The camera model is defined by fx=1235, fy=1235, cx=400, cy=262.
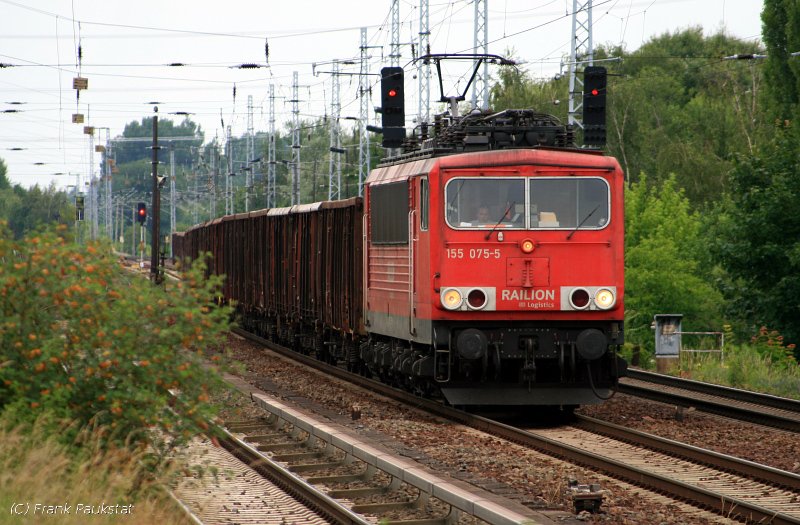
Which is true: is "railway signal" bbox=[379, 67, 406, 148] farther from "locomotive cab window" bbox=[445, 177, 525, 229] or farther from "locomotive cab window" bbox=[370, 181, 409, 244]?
"locomotive cab window" bbox=[445, 177, 525, 229]

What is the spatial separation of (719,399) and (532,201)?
4.82 meters

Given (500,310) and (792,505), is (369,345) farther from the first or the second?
(792,505)

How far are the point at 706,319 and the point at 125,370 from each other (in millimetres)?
26758

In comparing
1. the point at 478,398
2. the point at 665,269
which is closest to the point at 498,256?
the point at 478,398

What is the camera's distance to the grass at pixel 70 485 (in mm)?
7438

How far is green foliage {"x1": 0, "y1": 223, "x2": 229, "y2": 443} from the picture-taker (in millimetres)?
8906

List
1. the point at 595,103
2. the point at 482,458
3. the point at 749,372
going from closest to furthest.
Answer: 1. the point at 482,458
2. the point at 749,372
3. the point at 595,103

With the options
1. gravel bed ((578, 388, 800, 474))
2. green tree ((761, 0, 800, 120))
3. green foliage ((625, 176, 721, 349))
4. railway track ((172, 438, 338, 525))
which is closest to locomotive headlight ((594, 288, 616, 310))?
gravel bed ((578, 388, 800, 474))

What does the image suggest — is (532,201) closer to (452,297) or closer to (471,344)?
(452,297)

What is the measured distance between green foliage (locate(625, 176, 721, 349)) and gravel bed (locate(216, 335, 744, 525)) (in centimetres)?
1399

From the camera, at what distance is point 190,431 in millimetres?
9219

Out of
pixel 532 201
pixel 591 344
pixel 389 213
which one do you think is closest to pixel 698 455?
pixel 591 344

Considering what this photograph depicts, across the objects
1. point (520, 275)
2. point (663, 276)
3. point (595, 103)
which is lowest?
point (663, 276)

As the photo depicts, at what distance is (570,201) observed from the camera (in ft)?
48.6
